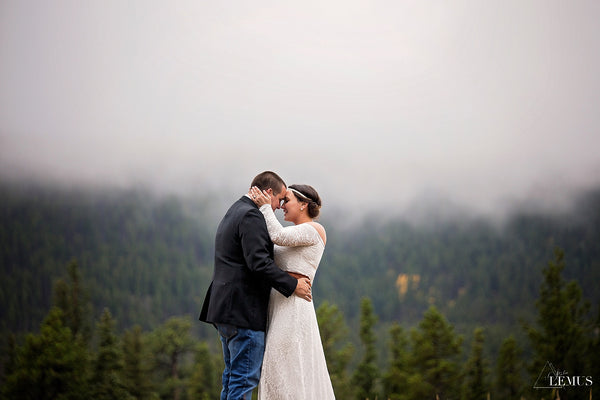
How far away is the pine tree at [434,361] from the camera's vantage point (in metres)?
44.2

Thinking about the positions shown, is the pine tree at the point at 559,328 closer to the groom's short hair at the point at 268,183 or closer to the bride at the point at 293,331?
the bride at the point at 293,331

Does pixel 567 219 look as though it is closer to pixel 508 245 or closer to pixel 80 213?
pixel 508 245

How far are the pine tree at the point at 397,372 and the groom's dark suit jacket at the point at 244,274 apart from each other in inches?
1658

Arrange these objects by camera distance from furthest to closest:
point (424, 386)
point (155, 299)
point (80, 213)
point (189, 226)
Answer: point (189, 226)
point (80, 213)
point (155, 299)
point (424, 386)

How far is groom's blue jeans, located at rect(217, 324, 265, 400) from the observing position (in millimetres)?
5117

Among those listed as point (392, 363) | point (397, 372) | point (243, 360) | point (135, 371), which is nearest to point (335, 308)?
point (392, 363)

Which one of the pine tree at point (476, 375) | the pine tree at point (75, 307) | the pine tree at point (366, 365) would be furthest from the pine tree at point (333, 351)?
the pine tree at point (75, 307)

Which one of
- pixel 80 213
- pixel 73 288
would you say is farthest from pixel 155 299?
pixel 73 288

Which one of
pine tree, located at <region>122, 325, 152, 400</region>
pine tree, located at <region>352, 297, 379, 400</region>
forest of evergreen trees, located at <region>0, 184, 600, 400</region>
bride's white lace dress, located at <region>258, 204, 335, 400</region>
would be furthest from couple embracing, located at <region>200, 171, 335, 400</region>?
pine tree, located at <region>122, 325, 152, 400</region>

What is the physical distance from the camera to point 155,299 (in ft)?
448

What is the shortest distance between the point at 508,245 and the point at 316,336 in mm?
189694

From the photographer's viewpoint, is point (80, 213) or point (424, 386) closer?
point (424, 386)

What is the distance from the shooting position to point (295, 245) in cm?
539

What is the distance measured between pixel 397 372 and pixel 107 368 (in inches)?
911
